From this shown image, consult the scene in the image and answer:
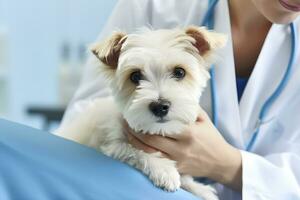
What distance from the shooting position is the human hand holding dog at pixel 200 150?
1275mm

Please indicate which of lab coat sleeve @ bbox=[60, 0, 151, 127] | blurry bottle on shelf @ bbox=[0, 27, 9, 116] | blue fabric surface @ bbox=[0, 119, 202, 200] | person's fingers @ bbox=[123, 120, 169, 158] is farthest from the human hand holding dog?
blurry bottle on shelf @ bbox=[0, 27, 9, 116]

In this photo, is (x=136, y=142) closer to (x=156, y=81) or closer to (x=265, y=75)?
(x=156, y=81)

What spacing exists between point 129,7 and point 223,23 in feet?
1.05

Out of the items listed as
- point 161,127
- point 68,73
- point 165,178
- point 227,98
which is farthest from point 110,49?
point 68,73

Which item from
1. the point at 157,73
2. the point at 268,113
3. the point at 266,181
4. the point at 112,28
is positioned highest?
the point at 157,73

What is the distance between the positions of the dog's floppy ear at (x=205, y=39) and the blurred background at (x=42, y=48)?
7.91 feet

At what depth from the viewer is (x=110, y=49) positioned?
117 cm

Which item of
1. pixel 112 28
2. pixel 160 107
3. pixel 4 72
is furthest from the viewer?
pixel 4 72

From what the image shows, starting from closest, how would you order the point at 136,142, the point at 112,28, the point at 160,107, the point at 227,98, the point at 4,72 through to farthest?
1. the point at 160,107
2. the point at 136,142
3. the point at 227,98
4. the point at 112,28
5. the point at 4,72

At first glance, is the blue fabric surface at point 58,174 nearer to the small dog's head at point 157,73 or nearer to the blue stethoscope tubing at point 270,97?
the small dog's head at point 157,73

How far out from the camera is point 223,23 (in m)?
1.52

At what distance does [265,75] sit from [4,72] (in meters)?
2.47

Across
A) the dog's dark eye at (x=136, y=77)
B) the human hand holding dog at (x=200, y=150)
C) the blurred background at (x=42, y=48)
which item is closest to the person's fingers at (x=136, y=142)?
the human hand holding dog at (x=200, y=150)

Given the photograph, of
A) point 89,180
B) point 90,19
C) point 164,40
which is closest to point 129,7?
point 164,40
